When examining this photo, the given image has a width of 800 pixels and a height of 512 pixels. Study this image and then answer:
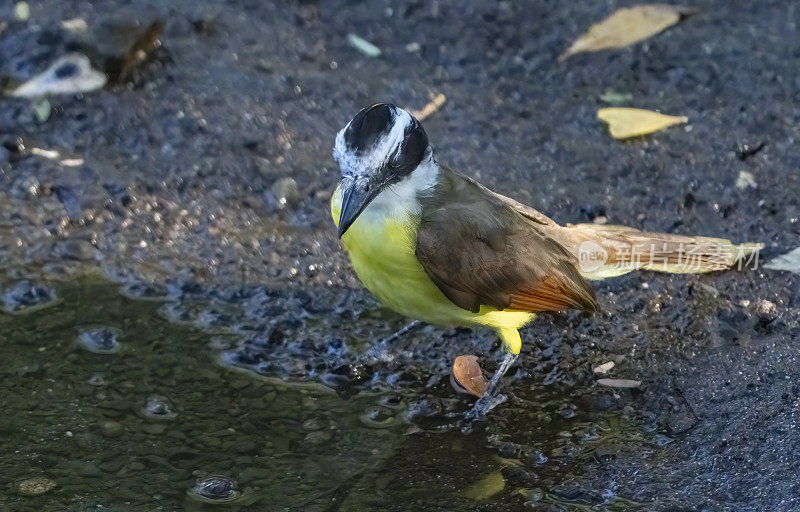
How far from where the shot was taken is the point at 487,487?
12.3ft

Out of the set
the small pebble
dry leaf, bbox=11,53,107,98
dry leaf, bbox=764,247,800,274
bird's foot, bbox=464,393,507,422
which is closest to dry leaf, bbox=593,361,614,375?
bird's foot, bbox=464,393,507,422

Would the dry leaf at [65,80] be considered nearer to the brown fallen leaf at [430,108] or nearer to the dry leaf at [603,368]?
the brown fallen leaf at [430,108]

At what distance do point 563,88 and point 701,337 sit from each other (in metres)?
2.09

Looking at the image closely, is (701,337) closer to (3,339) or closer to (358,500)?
(358,500)

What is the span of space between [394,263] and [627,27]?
3.07 metres

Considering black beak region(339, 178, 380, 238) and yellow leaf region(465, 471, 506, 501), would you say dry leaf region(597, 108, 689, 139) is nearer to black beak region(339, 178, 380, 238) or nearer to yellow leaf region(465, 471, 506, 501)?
black beak region(339, 178, 380, 238)

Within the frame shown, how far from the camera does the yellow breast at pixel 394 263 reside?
402 centimetres

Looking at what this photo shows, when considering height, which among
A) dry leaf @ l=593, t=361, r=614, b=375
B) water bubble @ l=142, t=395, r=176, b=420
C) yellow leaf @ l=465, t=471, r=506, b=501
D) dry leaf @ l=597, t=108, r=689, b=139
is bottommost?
dry leaf @ l=593, t=361, r=614, b=375

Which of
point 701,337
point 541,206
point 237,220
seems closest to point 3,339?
point 237,220

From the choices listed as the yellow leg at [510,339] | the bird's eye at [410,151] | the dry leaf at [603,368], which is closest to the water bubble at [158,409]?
the bird's eye at [410,151]

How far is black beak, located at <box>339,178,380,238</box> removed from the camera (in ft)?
12.5

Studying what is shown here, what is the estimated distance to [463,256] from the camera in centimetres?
408

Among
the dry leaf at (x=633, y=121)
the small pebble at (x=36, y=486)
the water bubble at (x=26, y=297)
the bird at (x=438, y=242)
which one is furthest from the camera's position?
the dry leaf at (x=633, y=121)

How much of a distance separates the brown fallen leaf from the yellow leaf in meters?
2.63
